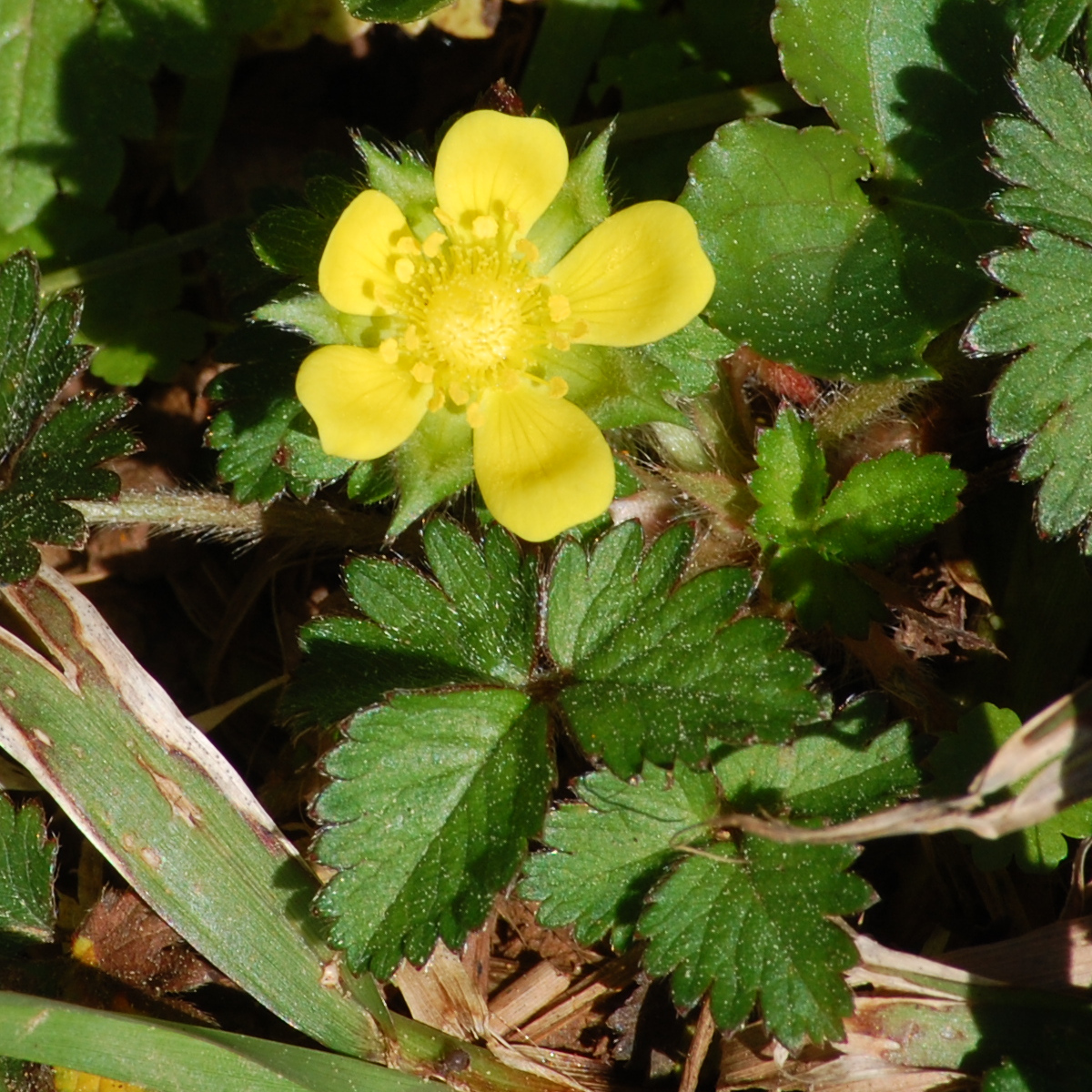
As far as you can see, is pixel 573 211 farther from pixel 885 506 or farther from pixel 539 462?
pixel 885 506

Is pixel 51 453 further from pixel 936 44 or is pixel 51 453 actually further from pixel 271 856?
pixel 936 44

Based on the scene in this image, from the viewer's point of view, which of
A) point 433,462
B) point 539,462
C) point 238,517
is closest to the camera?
point 539,462

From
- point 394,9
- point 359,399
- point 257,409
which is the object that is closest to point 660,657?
point 359,399

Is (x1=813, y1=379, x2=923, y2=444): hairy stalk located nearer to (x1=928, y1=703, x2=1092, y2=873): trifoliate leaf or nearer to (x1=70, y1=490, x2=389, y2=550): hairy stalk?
(x1=928, y1=703, x2=1092, y2=873): trifoliate leaf

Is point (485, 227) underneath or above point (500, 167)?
underneath

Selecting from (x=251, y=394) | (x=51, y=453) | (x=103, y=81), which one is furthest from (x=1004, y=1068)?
(x=103, y=81)
